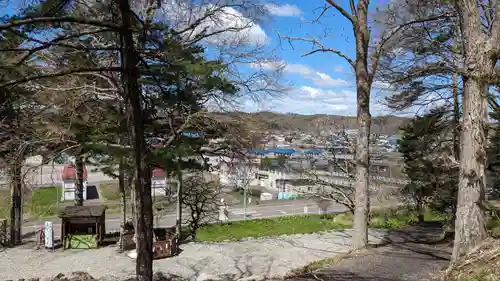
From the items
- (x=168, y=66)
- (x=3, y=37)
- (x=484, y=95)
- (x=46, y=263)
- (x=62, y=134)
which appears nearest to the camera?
(x=3, y=37)

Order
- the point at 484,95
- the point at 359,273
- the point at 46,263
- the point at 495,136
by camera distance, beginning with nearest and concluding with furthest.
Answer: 1. the point at 484,95
2. the point at 359,273
3. the point at 46,263
4. the point at 495,136

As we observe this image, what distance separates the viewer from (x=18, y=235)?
18.6m

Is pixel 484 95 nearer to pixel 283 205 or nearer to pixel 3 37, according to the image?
pixel 3 37

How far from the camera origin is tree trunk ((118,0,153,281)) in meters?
4.12

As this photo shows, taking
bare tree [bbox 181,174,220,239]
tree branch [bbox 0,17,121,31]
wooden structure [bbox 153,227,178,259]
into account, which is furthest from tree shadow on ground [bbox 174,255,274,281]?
tree branch [bbox 0,17,121,31]

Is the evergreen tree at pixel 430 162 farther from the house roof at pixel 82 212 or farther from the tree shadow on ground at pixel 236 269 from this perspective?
the house roof at pixel 82 212

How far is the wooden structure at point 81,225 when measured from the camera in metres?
16.5

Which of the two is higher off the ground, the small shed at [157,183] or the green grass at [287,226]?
the small shed at [157,183]

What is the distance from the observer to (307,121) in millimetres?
24094

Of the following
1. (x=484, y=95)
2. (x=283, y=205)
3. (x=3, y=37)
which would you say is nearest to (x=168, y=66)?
(x=3, y=37)

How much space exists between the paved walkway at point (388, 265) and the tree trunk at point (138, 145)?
280 cm

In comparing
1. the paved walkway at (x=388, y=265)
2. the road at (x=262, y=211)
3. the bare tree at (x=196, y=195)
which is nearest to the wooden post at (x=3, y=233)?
the bare tree at (x=196, y=195)

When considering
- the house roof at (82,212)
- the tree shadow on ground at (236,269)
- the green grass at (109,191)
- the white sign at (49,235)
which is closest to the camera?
the tree shadow on ground at (236,269)

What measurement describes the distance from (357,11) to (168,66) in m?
5.59
